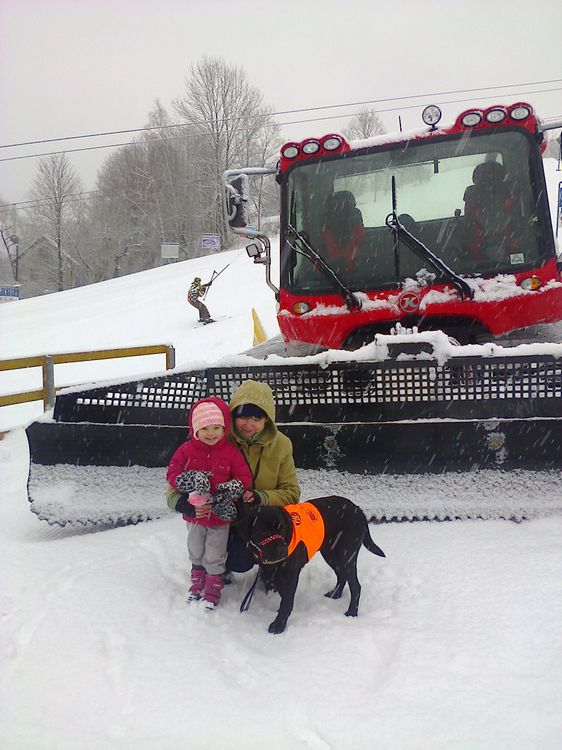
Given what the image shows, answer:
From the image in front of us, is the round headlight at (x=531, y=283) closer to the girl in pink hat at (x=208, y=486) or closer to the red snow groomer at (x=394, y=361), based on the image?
the red snow groomer at (x=394, y=361)

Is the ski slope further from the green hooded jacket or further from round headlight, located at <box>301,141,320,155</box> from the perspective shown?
round headlight, located at <box>301,141,320,155</box>

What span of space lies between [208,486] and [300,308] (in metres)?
2.01

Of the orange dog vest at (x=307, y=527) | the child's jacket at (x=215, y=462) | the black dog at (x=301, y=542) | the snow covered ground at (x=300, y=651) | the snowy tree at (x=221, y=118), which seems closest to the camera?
the snow covered ground at (x=300, y=651)

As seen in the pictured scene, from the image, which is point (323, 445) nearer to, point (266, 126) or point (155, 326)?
point (155, 326)

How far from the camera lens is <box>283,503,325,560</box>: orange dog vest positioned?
2.41 metres

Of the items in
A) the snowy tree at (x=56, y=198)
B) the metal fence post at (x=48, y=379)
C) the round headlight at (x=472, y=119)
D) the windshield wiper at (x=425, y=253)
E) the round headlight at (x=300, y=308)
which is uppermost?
the snowy tree at (x=56, y=198)

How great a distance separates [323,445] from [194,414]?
0.98 m

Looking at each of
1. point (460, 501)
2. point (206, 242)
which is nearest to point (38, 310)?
point (206, 242)

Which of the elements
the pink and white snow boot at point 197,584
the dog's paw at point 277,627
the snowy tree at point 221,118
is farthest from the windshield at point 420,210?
the snowy tree at point 221,118

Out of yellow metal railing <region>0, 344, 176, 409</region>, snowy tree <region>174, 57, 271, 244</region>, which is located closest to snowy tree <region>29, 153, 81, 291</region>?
snowy tree <region>174, 57, 271, 244</region>

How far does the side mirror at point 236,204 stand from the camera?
4328 mm

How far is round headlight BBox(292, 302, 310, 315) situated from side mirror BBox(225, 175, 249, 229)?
696mm

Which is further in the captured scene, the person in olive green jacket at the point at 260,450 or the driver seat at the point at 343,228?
the driver seat at the point at 343,228

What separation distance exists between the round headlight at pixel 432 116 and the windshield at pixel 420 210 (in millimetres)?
131
